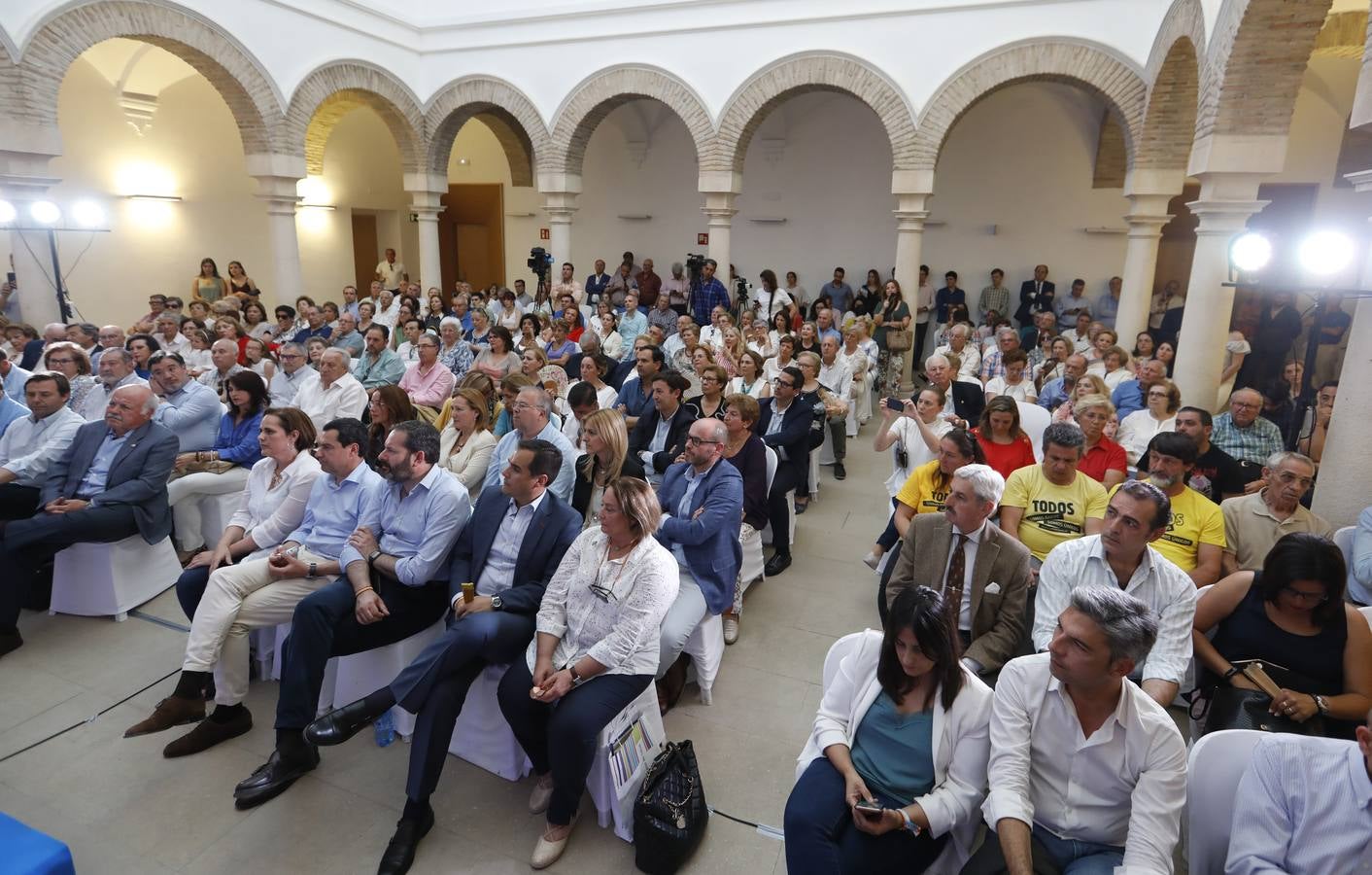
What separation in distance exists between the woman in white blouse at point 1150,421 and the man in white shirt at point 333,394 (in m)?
4.97

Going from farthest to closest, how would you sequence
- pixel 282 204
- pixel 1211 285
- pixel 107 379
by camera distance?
pixel 282 204, pixel 1211 285, pixel 107 379

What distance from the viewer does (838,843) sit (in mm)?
2035

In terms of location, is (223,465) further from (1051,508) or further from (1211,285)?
(1211,285)

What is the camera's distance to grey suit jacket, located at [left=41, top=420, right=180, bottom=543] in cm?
382

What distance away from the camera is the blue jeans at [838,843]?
6.53 feet

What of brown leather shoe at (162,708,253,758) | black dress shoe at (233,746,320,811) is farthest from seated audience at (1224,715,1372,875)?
brown leather shoe at (162,708,253,758)

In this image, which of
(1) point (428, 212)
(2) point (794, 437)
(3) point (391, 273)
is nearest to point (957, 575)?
(2) point (794, 437)

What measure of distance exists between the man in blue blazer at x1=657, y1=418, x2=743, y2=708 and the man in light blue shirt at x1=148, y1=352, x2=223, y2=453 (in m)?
3.10

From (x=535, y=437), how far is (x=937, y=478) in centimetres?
201

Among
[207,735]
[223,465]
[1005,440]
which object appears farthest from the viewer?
[223,465]

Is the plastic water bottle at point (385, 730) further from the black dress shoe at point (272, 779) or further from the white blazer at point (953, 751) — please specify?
the white blazer at point (953, 751)

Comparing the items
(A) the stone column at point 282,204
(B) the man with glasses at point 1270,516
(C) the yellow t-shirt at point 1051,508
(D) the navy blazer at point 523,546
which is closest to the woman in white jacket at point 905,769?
(D) the navy blazer at point 523,546

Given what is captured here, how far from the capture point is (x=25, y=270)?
24.5 ft

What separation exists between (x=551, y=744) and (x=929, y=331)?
33.8 ft
